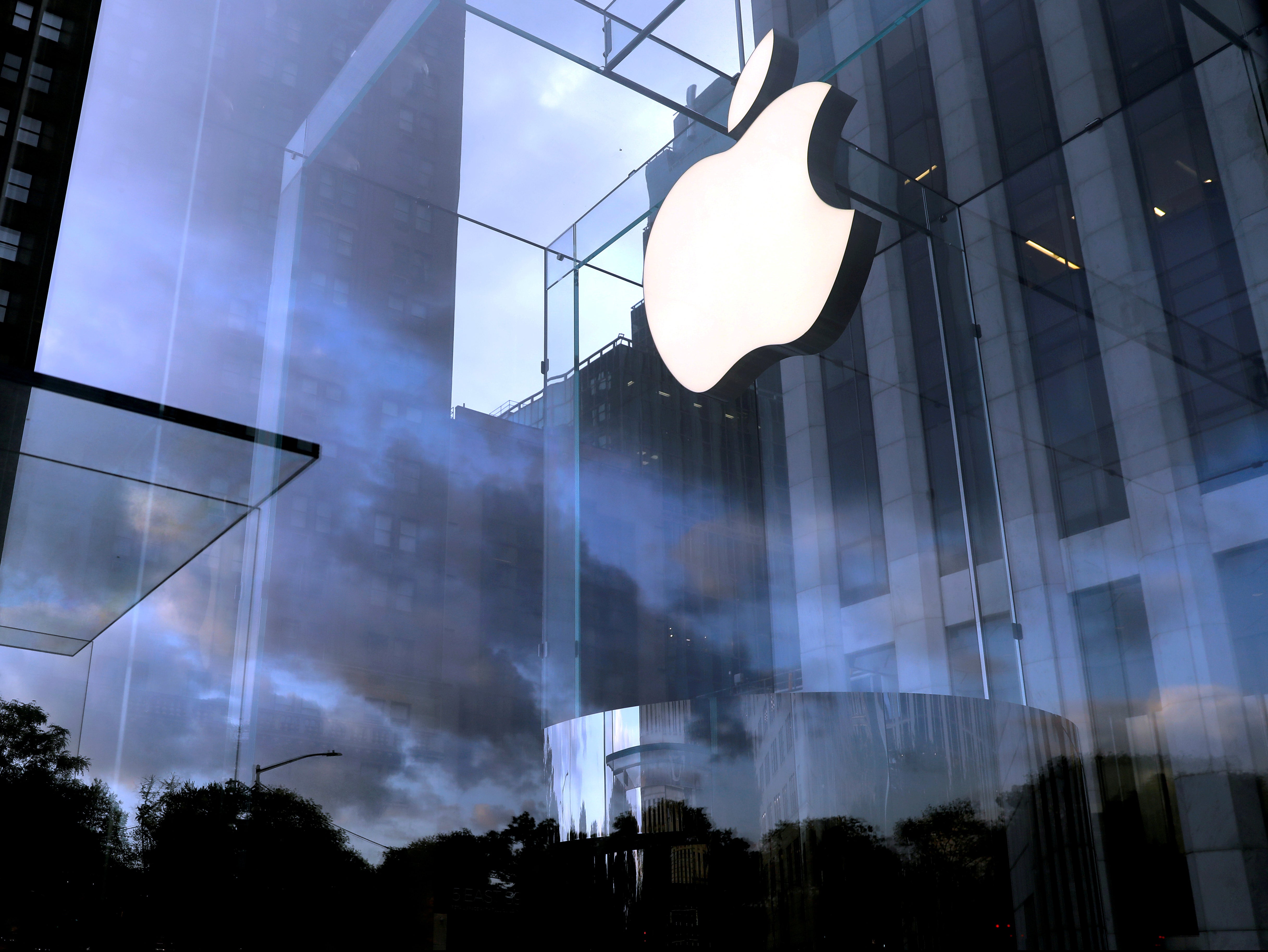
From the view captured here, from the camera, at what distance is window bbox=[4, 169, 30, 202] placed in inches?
140


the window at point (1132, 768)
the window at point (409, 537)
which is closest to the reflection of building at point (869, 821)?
the window at point (1132, 768)

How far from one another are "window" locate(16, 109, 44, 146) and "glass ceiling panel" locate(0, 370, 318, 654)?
4.09ft

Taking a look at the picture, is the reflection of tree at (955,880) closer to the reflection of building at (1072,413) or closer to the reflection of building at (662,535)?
the reflection of building at (1072,413)

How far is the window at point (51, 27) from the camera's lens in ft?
12.1

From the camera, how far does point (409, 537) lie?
636cm

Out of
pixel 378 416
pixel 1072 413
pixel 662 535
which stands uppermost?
pixel 378 416

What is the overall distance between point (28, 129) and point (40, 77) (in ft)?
0.86

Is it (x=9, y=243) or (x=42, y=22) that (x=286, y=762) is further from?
(x=42, y=22)

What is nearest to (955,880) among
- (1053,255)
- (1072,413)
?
(1072,413)

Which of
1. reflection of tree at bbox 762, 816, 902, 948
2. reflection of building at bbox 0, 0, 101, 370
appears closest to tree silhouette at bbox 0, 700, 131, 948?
reflection of building at bbox 0, 0, 101, 370

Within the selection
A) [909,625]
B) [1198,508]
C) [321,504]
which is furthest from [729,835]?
[321,504]

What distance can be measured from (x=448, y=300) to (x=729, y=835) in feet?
17.8

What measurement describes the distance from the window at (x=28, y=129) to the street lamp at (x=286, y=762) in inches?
120

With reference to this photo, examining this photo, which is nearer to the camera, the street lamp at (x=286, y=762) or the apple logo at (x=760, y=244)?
the apple logo at (x=760, y=244)
